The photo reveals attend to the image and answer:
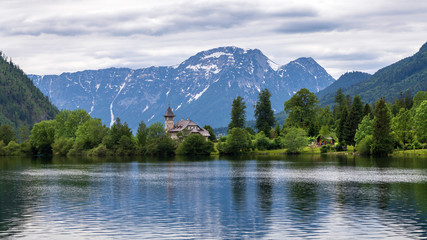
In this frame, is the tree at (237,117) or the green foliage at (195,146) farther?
the tree at (237,117)

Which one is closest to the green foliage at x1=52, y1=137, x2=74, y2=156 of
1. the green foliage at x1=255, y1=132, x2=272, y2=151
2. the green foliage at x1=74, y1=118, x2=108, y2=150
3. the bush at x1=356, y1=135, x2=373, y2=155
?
the green foliage at x1=74, y1=118, x2=108, y2=150

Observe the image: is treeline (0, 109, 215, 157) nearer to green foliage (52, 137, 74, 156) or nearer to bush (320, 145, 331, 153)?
green foliage (52, 137, 74, 156)

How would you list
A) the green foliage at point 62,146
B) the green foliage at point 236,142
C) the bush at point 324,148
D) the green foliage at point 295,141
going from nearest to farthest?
the bush at point 324,148, the green foliage at point 295,141, the green foliage at point 236,142, the green foliage at point 62,146

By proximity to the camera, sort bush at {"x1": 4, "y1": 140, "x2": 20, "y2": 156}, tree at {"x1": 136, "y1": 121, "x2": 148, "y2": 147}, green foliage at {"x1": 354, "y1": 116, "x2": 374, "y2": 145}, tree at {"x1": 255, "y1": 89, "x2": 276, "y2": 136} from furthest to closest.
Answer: tree at {"x1": 255, "y1": 89, "x2": 276, "y2": 136} < bush at {"x1": 4, "y1": 140, "x2": 20, "y2": 156} < tree at {"x1": 136, "y1": 121, "x2": 148, "y2": 147} < green foliage at {"x1": 354, "y1": 116, "x2": 374, "y2": 145}

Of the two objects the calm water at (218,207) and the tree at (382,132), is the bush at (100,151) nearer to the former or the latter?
the tree at (382,132)

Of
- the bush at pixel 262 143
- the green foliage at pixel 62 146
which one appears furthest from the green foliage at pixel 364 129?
the green foliage at pixel 62 146

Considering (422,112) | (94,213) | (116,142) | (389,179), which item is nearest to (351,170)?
(389,179)

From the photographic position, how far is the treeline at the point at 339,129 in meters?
131

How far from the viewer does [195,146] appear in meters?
169

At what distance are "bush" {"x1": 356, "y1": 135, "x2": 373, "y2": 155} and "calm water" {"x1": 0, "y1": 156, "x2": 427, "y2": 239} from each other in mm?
55927

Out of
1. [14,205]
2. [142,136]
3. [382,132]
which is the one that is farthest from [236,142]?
[14,205]

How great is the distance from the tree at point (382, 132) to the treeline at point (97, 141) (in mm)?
56899

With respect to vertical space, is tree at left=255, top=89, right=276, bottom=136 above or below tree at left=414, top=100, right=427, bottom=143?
above

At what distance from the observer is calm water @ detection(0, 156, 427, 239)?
38469 millimetres
